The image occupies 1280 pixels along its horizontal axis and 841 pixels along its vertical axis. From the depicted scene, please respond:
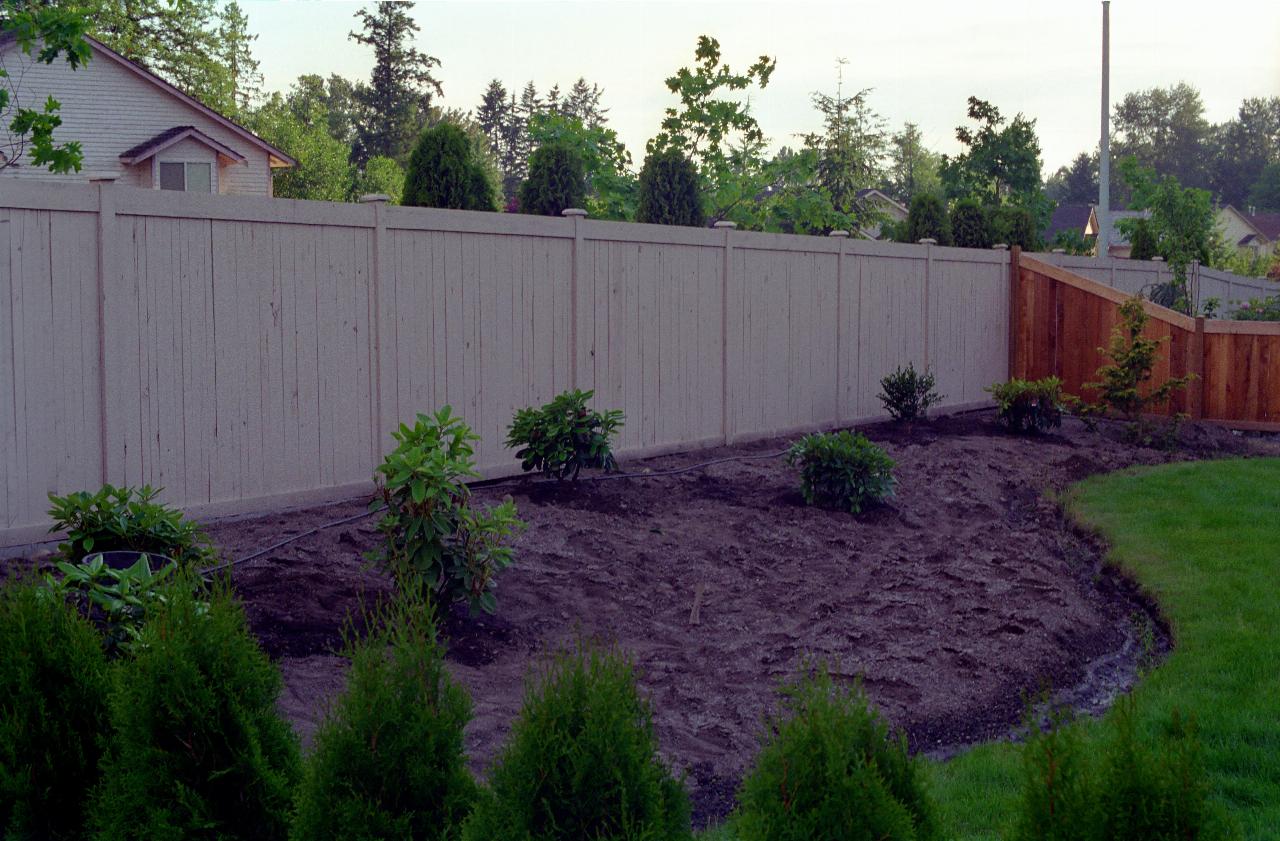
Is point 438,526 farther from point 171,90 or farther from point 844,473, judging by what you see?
point 171,90

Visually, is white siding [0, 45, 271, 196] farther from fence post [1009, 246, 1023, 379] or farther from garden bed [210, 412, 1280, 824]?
garden bed [210, 412, 1280, 824]

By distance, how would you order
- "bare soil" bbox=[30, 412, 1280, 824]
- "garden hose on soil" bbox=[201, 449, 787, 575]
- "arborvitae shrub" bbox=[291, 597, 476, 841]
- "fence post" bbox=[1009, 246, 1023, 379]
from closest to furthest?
"arborvitae shrub" bbox=[291, 597, 476, 841] → "bare soil" bbox=[30, 412, 1280, 824] → "garden hose on soil" bbox=[201, 449, 787, 575] → "fence post" bbox=[1009, 246, 1023, 379]

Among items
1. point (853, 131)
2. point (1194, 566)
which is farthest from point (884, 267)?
point (853, 131)

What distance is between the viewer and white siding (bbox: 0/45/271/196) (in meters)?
22.6

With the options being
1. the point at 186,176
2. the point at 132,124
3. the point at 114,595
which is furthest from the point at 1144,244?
the point at 114,595

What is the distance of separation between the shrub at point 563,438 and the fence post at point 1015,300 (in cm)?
845

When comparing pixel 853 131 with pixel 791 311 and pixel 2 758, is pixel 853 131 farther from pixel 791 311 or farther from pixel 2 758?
pixel 2 758

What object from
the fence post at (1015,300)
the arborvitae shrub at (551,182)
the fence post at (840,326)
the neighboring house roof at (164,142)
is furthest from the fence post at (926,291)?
the neighboring house roof at (164,142)

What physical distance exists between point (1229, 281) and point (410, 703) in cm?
2118

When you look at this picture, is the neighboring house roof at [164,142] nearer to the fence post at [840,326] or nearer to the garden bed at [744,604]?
the fence post at [840,326]

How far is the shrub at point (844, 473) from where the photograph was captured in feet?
25.8

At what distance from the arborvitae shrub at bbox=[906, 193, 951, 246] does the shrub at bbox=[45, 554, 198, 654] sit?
498 inches

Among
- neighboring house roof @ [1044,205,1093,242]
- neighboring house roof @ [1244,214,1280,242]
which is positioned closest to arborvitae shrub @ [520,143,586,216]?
neighboring house roof @ [1044,205,1093,242]

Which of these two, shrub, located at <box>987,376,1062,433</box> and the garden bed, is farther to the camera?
shrub, located at <box>987,376,1062,433</box>
